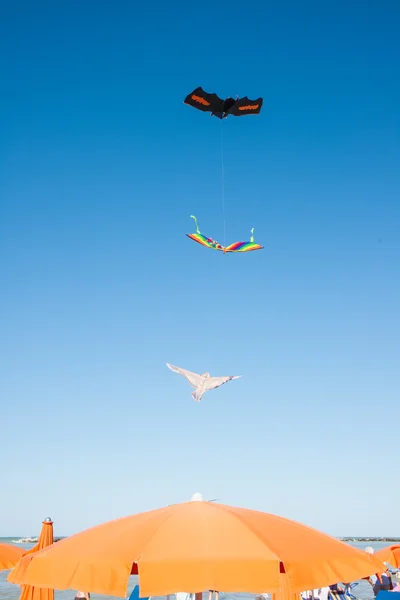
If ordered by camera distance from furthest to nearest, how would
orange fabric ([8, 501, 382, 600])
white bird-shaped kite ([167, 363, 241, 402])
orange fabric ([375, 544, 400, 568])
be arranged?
orange fabric ([375, 544, 400, 568]) → white bird-shaped kite ([167, 363, 241, 402]) → orange fabric ([8, 501, 382, 600])

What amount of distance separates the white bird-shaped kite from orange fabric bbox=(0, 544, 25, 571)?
13.9ft

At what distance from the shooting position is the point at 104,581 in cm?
367

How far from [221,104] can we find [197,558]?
9594 millimetres

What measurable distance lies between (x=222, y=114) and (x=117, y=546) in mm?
9480

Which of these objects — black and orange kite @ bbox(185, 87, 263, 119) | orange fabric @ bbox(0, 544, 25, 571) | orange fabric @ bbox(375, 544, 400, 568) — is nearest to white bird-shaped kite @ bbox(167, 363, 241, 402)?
orange fabric @ bbox(0, 544, 25, 571)

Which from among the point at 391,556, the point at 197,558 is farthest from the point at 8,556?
the point at 391,556

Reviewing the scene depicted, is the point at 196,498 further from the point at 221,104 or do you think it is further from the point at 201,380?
the point at 221,104

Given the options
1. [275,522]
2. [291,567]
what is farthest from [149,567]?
[275,522]

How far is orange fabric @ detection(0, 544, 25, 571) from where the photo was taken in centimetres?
834

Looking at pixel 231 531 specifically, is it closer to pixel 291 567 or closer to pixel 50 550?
pixel 291 567

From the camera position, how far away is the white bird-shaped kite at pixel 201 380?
977 centimetres

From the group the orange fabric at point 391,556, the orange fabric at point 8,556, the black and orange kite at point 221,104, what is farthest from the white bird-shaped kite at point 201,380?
the black and orange kite at point 221,104

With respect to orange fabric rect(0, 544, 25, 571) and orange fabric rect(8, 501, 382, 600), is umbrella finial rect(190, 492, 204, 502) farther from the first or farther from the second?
orange fabric rect(0, 544, 25, 571)

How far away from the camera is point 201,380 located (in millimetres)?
9820
